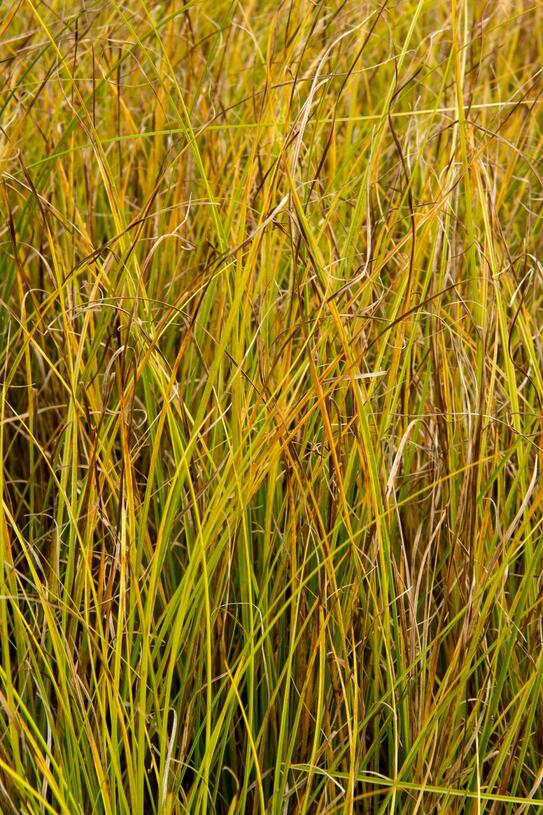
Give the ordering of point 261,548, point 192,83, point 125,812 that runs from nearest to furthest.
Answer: point 125,812 → point 261,548 → point 192,83

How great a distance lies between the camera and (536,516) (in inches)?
38.6

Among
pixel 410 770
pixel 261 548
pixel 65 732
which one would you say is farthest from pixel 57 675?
pixel 410 770

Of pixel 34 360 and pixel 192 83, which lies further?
pixel 192 83

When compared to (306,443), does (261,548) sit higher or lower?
lower

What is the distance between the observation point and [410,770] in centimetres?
90

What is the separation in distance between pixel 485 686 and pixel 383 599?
13 cm

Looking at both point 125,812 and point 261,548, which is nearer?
point 125,812

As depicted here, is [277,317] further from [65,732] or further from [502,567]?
[65,732]

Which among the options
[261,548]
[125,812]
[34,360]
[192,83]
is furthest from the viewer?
[192,83]

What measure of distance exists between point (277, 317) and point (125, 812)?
0.55 metres

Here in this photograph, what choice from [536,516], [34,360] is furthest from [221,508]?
[34,360]

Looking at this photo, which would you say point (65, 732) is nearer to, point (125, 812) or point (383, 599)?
point (125, 812)

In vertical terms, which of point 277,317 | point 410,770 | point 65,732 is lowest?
point 410,770

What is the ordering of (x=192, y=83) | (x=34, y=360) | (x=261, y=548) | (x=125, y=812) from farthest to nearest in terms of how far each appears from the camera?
(x=192, y=83) < (x=34, y=360) < (x=261, y=548) < (x=125, y=812)
